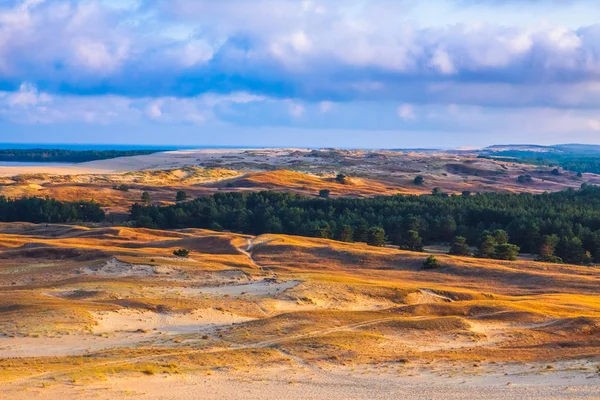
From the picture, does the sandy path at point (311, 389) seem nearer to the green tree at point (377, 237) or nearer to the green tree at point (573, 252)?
the green tree at point (377, 237)

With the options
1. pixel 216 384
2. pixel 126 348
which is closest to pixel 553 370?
pixel 216 384

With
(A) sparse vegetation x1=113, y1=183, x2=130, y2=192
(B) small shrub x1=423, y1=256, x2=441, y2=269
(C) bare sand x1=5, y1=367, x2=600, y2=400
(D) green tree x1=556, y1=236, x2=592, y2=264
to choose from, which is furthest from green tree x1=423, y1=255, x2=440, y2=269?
(A) sparse vegetation x1=113, y1=183, x2=130, y2=192

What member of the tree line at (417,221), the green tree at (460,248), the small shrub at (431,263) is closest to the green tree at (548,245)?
the tree line at (417,221)

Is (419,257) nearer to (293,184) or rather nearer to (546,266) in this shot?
(546,266)

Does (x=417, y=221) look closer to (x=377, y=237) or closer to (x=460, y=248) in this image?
(x=377, y=237)

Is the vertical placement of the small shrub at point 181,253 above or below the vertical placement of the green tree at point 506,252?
above

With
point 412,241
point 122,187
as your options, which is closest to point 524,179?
point 122,187

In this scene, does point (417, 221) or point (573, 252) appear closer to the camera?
point (573, 252)

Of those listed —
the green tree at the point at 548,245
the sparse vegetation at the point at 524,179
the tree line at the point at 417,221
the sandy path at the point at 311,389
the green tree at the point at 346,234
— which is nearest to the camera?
the sandy path at the point at 311,389
